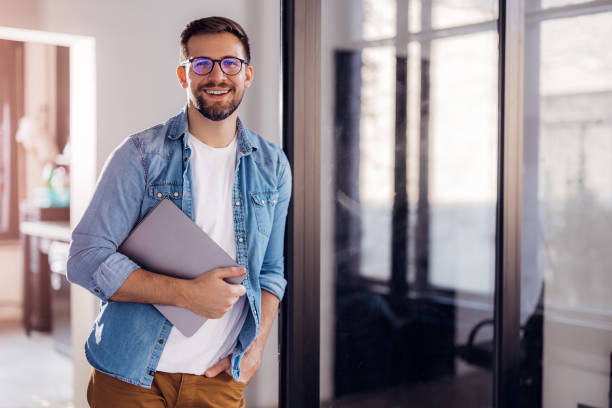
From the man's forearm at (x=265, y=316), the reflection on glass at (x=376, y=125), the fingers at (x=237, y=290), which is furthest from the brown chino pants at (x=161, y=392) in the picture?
the reflection on glass at (x=376, y=125)

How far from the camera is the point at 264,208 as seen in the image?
1437 mm

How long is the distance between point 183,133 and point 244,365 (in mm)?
522

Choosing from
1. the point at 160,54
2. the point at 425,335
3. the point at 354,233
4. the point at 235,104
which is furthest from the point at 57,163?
the point at 235,104

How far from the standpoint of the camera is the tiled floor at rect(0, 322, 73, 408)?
3182 mm

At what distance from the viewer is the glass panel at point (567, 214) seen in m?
3.10

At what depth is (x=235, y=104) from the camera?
4.46 ft

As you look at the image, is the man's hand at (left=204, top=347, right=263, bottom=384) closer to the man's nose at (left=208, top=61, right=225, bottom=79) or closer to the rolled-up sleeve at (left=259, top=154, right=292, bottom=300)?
the rolled-up sleeve at (left=259, top=154, right=292, bottom=300)

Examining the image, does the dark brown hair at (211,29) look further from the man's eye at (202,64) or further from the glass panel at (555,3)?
the glass panel at (555,3)

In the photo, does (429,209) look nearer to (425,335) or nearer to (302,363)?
(425,335)

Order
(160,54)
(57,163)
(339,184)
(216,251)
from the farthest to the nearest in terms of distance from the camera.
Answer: (57,163) → (339,184) → (160,54) → (216,251)

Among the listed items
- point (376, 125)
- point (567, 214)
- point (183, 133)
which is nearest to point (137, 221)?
point (183, 133)

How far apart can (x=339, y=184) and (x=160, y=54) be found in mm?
1206

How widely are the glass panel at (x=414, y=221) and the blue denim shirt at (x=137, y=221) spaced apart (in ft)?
4.70

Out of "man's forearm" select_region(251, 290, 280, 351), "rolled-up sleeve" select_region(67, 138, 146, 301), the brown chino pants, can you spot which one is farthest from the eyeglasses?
the brown chino pants
